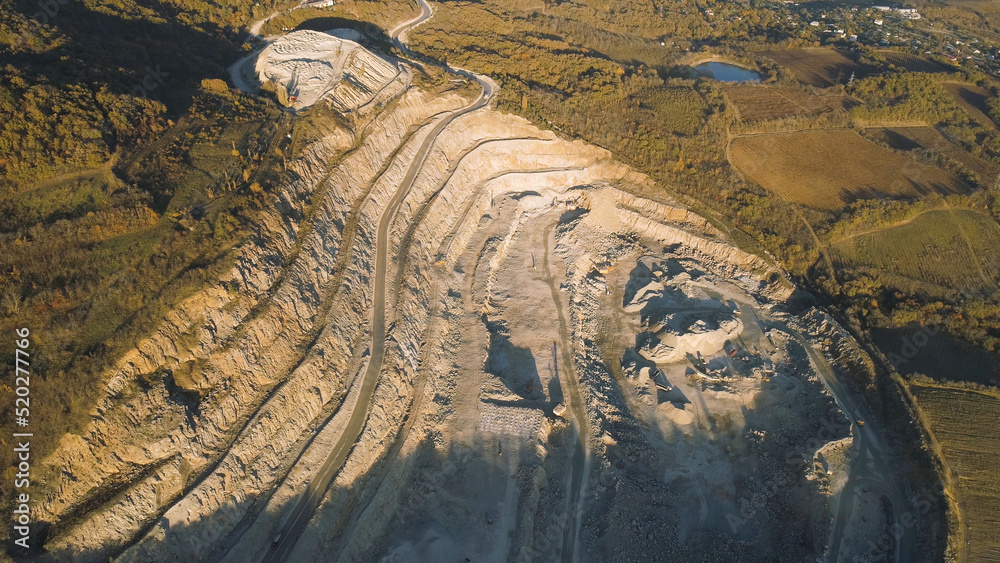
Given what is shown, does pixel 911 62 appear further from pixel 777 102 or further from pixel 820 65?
pixel 777 102

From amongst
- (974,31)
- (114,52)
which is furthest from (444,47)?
(974,31)

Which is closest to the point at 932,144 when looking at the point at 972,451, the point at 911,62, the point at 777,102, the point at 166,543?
the point at 777,102

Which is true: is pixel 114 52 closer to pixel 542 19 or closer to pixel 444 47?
pixel 444 47

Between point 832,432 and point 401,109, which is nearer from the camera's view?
point 832,432

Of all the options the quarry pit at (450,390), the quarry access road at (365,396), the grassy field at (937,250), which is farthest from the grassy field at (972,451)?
the quarry access road at (365,396)

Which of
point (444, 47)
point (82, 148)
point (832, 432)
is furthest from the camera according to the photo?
point (444, 47)

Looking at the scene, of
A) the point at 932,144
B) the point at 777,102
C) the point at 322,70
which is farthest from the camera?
the point at 777,102

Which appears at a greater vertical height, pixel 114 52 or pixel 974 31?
pixel 974 31
